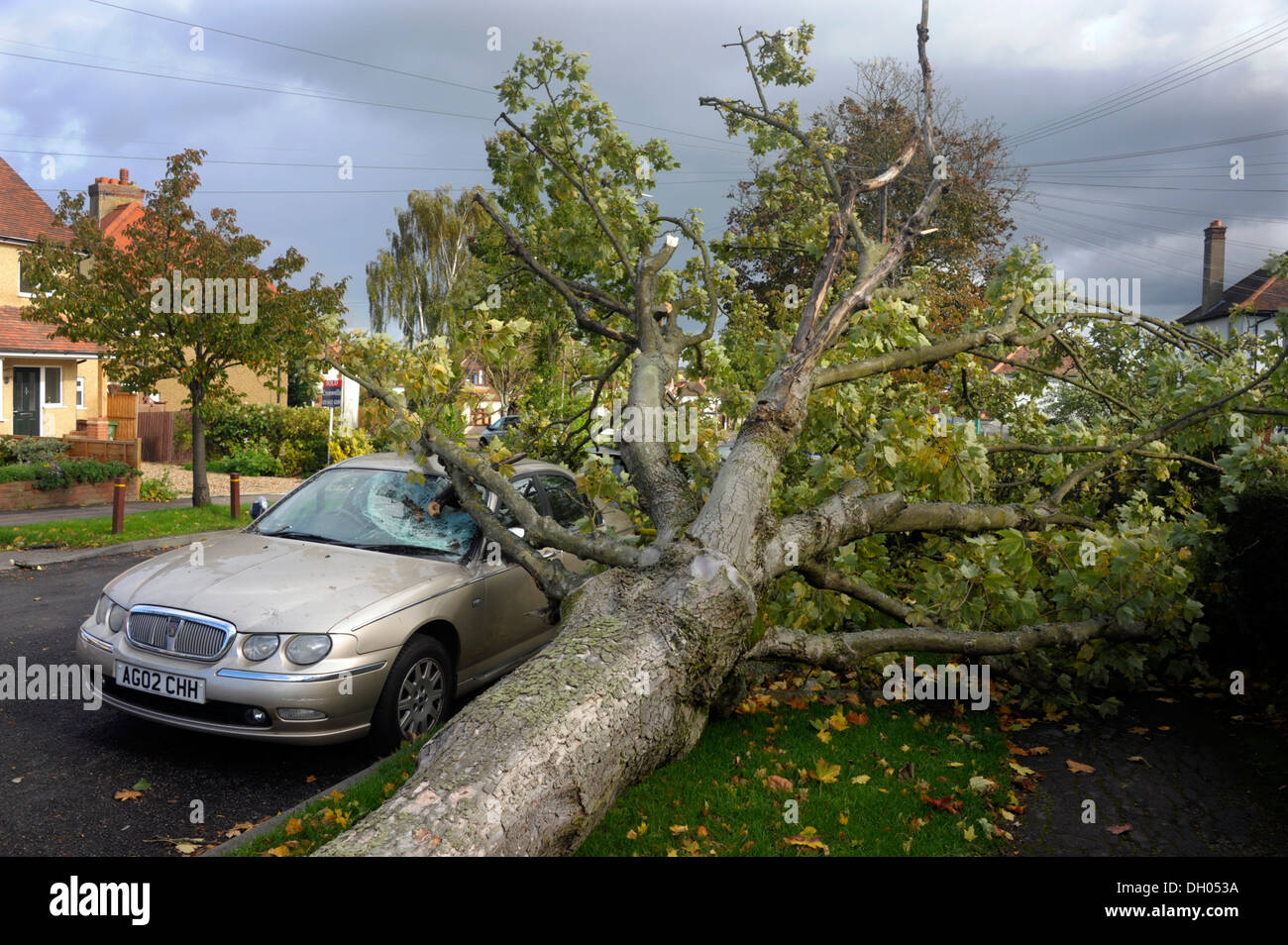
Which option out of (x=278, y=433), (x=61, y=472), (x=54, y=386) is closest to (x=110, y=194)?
(x=54, y=386)

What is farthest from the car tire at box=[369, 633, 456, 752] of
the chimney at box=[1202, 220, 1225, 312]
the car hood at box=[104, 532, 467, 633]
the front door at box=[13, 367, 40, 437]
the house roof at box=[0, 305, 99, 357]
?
the chimney at box=[1202, 220, 1225, 312]

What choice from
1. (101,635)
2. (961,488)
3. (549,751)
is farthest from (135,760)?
(961,488)

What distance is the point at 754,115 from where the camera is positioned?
25.9ft

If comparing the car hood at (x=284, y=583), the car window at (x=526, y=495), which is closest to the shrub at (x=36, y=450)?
the car hood at (x=284, y=583)

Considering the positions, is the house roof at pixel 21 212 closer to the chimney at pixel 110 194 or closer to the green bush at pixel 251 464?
the chimney at pixel 110 194

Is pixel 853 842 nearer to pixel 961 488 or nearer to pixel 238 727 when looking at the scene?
pixel 961 488

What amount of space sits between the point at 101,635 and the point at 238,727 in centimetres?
122

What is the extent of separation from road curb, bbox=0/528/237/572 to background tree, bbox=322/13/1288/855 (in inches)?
240

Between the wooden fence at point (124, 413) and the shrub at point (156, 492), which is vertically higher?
the wooden fence at point (124, 413)

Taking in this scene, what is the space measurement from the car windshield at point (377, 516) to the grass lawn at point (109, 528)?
26.1 feet

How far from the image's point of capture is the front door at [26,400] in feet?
88.3

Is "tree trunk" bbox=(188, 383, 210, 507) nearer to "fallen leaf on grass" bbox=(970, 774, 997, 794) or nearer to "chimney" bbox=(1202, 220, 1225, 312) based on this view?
"fallen leaf on grass" bbox=(970, 774, 997, 794)

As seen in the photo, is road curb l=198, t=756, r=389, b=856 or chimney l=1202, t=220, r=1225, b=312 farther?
chimney l=1202, t=220, r=1225, b=312

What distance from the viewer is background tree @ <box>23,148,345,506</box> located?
47.0ft
